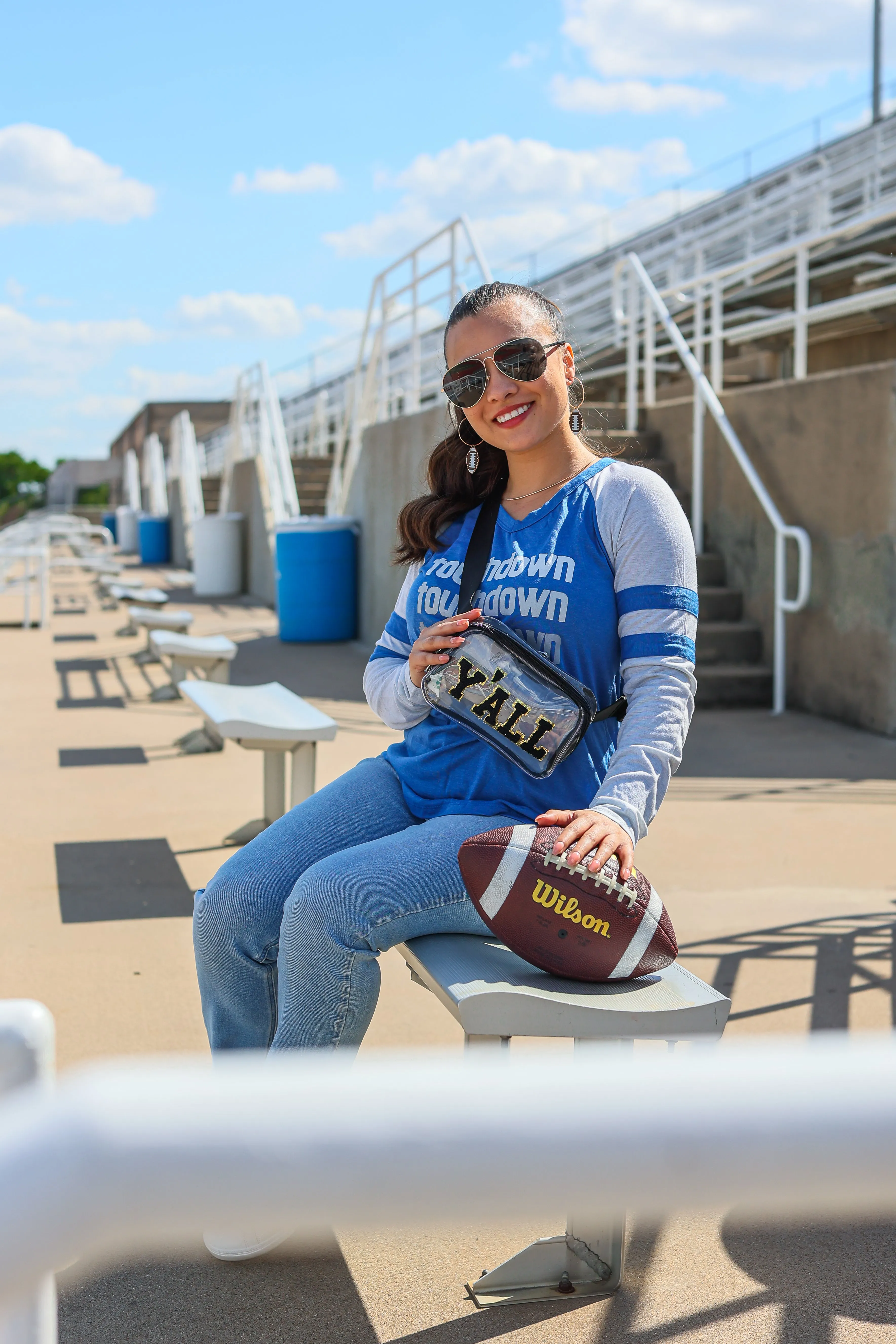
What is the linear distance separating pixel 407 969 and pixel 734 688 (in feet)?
14.8

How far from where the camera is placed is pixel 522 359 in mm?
2365

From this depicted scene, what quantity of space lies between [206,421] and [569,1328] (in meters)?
64.6

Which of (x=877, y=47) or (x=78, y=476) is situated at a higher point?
(x=877, y=47)

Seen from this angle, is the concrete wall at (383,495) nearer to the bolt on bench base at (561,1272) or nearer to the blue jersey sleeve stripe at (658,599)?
the blue jersey sleeve stripe at (658,599)

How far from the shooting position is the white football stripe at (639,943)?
190 cm

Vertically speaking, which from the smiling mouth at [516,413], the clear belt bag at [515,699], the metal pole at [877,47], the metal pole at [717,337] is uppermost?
the metal pole at [877,47]

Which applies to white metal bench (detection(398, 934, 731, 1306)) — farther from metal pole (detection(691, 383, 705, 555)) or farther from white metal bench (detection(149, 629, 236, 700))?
metal pole (detection(691, 383, 705, 555))

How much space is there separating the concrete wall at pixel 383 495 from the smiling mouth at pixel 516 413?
6.74m

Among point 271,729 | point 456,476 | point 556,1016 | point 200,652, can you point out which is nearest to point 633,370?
point 200,652

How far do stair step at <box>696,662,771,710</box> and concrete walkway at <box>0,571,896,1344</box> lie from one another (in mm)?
118

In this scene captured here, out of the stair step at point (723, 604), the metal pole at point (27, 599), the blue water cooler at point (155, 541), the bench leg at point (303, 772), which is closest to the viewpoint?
the bench leg at point (303, 772)

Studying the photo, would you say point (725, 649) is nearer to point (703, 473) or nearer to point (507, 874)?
point (703, 473)

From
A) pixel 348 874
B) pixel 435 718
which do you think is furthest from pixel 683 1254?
pixel 435 718

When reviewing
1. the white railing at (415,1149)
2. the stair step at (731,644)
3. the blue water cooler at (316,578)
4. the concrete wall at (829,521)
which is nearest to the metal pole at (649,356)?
the concrete wall at (829,521)
